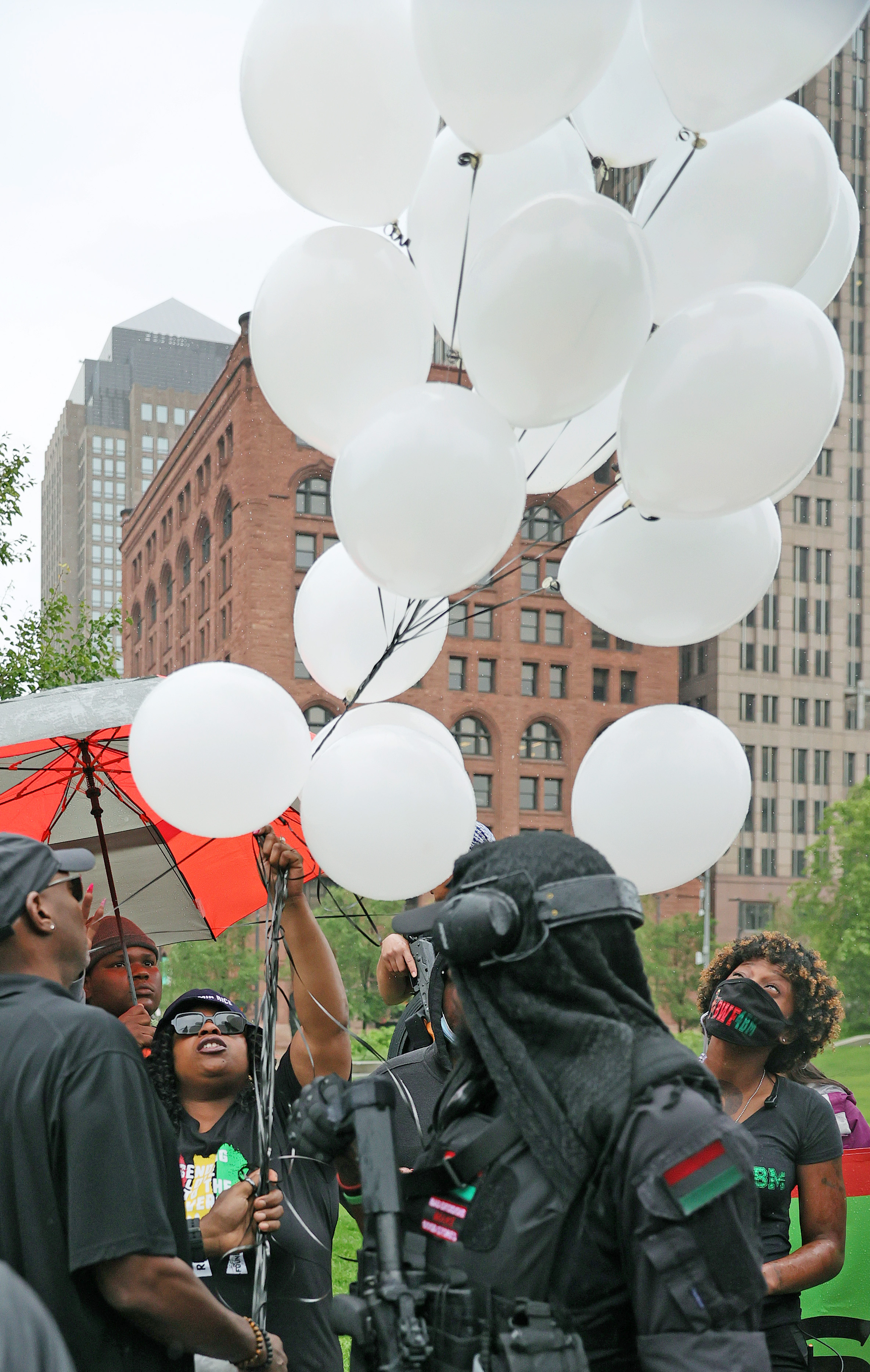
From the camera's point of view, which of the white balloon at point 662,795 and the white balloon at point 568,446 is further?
the white balloon at point 568,446

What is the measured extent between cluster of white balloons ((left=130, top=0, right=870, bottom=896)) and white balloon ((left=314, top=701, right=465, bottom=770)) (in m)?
0.02

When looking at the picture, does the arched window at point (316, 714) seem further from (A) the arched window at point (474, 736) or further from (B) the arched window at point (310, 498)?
(B) the arched window at point (310, 498)

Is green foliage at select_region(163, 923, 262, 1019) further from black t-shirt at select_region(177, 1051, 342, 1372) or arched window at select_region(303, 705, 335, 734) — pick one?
black t-shirt at select_region(177, 1051, 342, 1372)

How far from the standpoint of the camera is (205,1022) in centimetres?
375

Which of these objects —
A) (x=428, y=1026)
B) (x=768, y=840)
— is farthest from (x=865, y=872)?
(x=428, y=1026)

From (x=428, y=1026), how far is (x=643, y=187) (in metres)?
2.83

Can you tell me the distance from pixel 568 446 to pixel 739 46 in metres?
1.23

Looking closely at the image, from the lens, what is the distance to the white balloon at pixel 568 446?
3619 millimetres

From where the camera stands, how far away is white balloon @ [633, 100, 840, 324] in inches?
119

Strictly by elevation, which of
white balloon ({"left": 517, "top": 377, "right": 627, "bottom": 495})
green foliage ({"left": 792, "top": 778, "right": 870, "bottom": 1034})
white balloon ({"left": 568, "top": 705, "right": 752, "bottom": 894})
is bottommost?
green foliage ({"left": 792, "top": 778, "right": 870, "bottom": 1034})

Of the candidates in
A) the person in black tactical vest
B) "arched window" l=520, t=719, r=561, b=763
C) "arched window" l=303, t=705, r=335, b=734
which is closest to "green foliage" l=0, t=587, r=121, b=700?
the person in black tactical vest

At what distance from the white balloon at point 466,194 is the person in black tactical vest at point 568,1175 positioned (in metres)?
1.65

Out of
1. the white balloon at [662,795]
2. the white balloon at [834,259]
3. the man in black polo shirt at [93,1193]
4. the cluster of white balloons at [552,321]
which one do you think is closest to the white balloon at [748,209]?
the cluster of white balloons at [552,321]

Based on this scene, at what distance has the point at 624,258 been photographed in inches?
108
